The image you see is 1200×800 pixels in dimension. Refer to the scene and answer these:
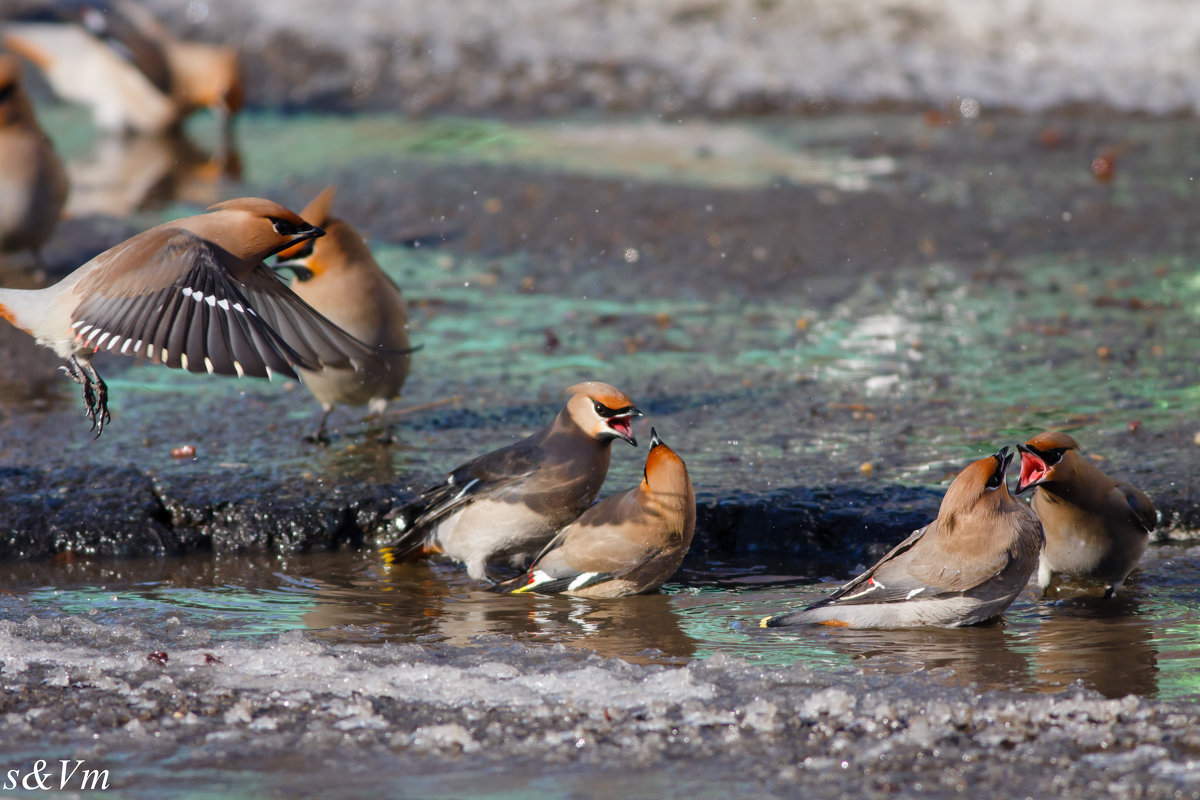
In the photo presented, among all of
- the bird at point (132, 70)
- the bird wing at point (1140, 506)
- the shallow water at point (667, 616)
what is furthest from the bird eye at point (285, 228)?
the bird at point (132, 70)

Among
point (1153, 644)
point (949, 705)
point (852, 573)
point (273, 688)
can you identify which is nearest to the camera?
point (949, 705)

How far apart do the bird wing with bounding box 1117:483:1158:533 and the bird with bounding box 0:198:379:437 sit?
2.67 meters

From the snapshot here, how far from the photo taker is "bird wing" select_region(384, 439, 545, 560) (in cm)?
515

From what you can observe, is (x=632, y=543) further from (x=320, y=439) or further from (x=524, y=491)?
(x=320, y=439)

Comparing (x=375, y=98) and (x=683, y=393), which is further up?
(x=375, y=98)

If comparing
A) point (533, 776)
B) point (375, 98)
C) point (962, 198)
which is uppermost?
point (375, 98)

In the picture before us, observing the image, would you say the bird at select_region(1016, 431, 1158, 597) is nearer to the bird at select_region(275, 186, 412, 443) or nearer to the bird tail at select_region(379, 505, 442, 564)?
the bird tail at select_region(379, 505, 442, 564)

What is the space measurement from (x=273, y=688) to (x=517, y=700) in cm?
68

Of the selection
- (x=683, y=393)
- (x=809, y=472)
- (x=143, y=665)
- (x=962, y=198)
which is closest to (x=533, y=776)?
(x=143, y=665)

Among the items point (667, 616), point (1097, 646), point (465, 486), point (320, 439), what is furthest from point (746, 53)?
point (1097, 646)

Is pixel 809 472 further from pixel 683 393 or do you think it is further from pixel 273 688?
pixel 273 688

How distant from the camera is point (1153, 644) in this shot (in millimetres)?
4211

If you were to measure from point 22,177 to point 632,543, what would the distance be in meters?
5.18

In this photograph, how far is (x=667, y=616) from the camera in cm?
467
